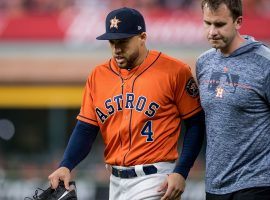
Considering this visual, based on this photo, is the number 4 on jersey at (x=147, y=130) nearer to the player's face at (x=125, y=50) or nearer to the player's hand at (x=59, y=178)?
the player's face at (x=125, y=50)

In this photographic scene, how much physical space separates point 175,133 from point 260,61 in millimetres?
787

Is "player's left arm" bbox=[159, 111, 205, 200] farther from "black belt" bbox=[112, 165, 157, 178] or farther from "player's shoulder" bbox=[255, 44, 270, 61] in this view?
"player's shoulder" bbox=[255, 44, 270, 61]

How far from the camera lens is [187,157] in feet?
17.1

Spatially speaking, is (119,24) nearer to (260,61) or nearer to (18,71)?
(260,61)

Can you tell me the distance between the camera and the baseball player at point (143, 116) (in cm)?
521

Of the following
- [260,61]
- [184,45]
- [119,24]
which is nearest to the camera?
[260,61]

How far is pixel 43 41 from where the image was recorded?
18.0 meters

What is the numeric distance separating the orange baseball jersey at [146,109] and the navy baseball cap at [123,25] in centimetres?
23

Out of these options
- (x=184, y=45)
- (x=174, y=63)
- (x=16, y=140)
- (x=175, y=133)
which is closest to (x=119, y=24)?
(x=174, y=63)

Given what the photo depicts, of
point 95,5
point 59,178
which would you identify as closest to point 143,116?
point 59,178

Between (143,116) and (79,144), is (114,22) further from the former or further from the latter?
(79,144)

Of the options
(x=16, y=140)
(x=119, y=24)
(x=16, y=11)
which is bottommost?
(x=16, y=140)

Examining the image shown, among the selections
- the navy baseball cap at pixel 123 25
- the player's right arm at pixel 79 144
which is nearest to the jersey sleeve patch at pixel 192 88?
the navy baseball cap at pixel 123 25

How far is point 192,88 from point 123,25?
560mm
